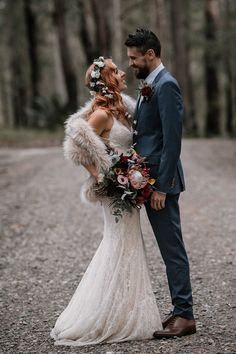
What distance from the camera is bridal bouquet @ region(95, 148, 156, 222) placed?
4.59 metres

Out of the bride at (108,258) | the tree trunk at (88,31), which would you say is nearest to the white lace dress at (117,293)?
the bride at (108,258)

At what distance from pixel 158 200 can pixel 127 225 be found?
0.39m

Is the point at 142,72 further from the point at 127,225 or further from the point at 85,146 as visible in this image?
the point at 127,225

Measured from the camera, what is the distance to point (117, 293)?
477 cm

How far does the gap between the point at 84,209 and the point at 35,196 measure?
5.75 feet

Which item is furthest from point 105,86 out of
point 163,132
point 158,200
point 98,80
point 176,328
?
point 176,328

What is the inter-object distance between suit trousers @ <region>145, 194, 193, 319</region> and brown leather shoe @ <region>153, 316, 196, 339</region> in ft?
0.15

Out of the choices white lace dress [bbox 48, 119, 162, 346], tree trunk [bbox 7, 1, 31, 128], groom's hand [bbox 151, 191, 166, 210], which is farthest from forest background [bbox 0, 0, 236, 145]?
groom's hand [bbox 151, 191, 166, 210]

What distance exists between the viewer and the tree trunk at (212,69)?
26688 mm

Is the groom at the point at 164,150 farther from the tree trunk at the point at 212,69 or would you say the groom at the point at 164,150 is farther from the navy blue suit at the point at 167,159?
the tree trunk at the point at 212,69

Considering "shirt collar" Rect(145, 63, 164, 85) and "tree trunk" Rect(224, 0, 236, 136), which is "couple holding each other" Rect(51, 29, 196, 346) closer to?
"shirt collar" Rect(145, 63, 164, 85)

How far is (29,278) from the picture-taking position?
284 inches

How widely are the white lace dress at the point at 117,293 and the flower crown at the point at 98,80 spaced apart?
0.87 feet

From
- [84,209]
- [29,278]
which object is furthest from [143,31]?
[84,209]
